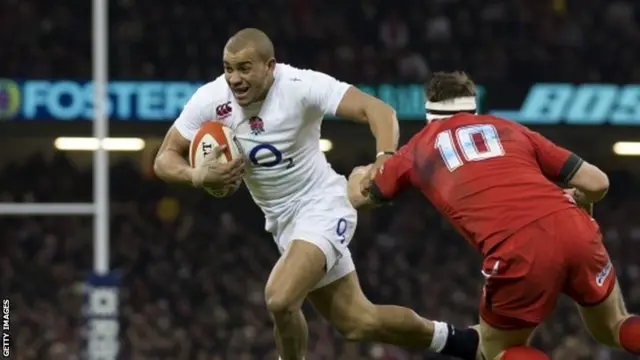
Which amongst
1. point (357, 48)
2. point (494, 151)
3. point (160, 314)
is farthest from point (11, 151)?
point (494, 151)

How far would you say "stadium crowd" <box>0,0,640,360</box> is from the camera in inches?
580

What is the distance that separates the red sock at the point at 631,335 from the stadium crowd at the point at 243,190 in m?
8.83

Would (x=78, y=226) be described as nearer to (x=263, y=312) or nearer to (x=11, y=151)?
(x=11, y=151)

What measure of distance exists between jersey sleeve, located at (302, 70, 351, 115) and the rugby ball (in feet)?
1.26

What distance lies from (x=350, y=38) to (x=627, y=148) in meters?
3.26

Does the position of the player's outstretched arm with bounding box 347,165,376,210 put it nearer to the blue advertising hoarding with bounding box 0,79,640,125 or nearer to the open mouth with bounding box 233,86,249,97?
the open mouth with bounding box 233,86,249,97

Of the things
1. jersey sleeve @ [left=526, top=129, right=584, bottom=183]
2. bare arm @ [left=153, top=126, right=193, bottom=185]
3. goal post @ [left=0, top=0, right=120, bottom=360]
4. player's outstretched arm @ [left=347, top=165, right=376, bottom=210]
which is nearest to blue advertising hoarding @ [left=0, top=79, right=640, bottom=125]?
goal post @ [left=0, top=0, right=120, bottom=360]

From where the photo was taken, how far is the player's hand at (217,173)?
5.98m

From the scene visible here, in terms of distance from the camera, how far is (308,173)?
6.49 metres

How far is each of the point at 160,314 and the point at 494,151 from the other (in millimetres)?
9439

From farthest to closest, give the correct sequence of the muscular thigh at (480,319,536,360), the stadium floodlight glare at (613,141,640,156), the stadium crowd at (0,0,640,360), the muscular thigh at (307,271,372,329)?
the stadium floodlight glare at (613,141,640,156), the stadium crowd at (0,0,640,360), the muscular thigh at (307,271,372,329), the muscular thigh at (480,319,536,360)

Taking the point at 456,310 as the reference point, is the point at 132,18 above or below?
above

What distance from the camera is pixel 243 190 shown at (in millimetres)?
15672

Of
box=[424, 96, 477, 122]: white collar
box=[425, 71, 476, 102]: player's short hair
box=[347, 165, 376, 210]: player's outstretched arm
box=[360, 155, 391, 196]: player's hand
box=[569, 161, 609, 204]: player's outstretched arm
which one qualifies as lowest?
box=[347, 165, 376, 210]: player's outstretched arm
